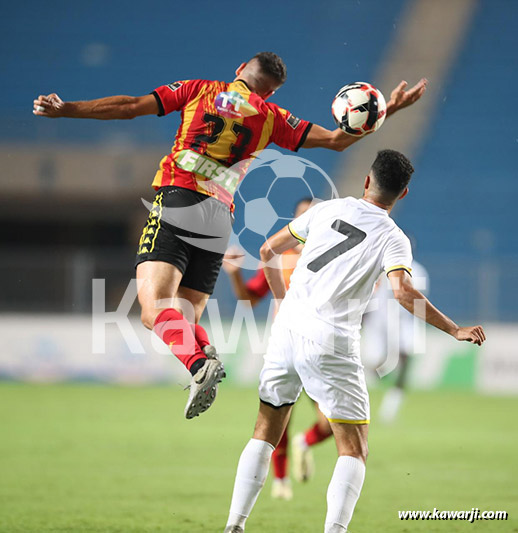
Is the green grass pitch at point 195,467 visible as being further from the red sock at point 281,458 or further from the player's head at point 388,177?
the player's head at point 388,177

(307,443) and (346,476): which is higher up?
(346,476)

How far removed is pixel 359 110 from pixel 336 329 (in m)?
1.58

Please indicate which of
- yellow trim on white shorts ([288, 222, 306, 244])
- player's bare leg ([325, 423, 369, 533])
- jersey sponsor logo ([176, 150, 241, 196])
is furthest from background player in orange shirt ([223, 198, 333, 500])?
player's bare leg ([325, 423, 369, 533])

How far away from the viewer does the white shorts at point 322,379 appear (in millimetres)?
4648

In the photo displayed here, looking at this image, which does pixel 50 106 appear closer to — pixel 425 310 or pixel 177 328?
pixel 177 328

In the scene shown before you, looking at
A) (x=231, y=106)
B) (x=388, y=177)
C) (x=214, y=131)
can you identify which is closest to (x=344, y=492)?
(x=388, y=177)

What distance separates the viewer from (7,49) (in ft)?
64.8

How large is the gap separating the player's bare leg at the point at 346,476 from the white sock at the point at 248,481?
0.40 meters

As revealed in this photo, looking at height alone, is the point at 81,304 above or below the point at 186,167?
below

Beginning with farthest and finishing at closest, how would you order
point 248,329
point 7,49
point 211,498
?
point 7,49, point 248,329, point 211,498

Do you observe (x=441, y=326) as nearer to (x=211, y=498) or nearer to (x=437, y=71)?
(x=211, y=498)

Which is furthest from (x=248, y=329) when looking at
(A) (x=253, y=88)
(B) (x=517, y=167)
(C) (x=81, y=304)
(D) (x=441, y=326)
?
(D) (x=441, y=326)

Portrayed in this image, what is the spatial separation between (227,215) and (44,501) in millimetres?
2591

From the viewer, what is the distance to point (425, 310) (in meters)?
4.44
